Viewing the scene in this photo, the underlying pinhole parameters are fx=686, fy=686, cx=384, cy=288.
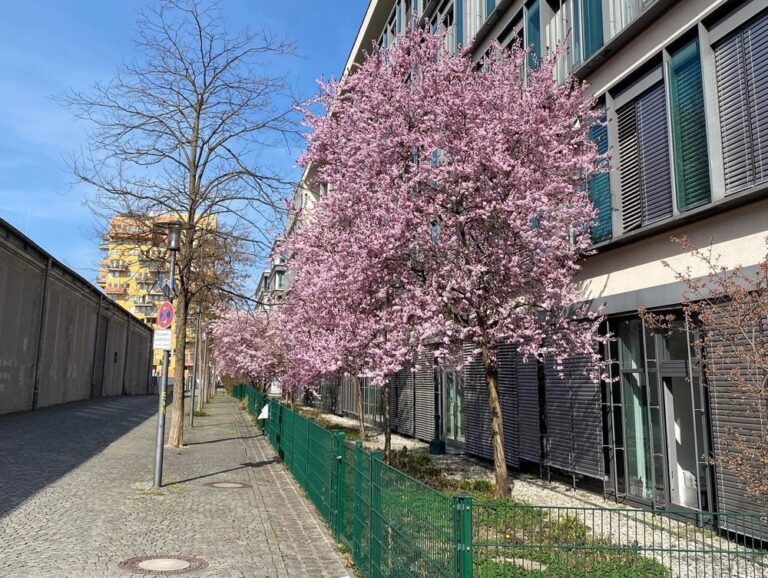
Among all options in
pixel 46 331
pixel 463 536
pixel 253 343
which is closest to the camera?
pixel 463 536

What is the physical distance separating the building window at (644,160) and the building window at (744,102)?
1416 millimetres

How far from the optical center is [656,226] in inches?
425

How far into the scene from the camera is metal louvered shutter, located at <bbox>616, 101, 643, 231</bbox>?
38.9 feet

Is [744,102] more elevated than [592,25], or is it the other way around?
[592,25]

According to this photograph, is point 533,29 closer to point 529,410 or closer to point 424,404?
point 529,410

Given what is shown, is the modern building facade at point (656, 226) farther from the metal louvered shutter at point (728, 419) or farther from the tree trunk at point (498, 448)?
the tree trunk at point (498, 448)

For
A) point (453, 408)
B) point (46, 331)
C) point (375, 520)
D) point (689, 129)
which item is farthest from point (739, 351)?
point (46, 331)

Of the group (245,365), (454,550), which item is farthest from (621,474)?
(245,365)

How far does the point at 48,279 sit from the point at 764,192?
32.6 metres

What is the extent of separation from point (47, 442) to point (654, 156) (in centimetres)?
1698

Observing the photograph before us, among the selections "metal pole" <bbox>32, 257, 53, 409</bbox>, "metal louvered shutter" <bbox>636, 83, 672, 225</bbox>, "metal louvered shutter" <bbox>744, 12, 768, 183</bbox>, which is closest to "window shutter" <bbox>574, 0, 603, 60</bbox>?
"metal louvered shutter" <bbox>636, 83, 672, 225</bbox>

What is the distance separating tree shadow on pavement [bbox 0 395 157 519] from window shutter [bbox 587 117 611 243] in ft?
33.6

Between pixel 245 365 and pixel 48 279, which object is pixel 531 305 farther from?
pixel 245 365

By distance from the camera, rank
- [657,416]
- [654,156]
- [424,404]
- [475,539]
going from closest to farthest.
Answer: [475,539] → [657,416] → [654,156] → [424,404]
